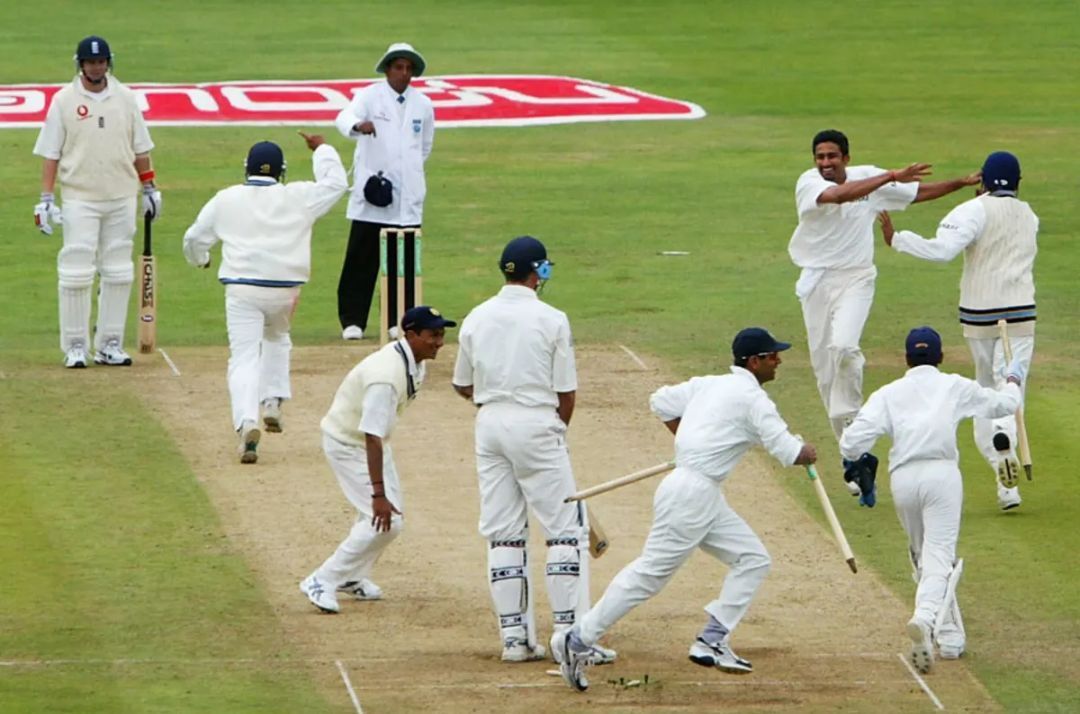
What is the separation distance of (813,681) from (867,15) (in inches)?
1066

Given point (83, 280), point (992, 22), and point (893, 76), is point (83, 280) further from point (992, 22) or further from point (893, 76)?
point (992, 22)

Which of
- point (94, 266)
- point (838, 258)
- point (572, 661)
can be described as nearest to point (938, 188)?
point (838, 258)

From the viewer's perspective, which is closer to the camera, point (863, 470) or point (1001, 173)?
point (863, 470)

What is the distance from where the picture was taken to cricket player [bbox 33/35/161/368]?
56.4 ft

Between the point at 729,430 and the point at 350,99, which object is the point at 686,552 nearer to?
the point at 729,430

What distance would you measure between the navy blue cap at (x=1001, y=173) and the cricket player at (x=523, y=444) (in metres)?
4.15

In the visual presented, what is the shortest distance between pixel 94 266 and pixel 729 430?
7967 millimetres

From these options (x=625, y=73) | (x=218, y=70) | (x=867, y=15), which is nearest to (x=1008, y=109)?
(x=625, y=73)

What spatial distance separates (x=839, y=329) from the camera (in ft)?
49.0

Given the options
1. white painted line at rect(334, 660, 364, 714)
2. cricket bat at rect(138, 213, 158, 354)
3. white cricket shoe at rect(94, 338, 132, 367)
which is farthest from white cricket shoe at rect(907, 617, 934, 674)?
cricket bat at rect(138, 213, 158, 354)

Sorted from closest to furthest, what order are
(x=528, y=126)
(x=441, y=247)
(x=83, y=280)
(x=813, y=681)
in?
(x=813, y=681), (x=83, y=280), (x=441, y=247), (x=528, y=126)

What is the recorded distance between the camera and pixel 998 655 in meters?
11.5

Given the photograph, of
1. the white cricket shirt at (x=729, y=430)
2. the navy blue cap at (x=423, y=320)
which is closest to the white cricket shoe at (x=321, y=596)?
the navy blue cap at (x=423, y=320)

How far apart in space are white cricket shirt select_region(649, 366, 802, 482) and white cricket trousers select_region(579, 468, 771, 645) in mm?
91
